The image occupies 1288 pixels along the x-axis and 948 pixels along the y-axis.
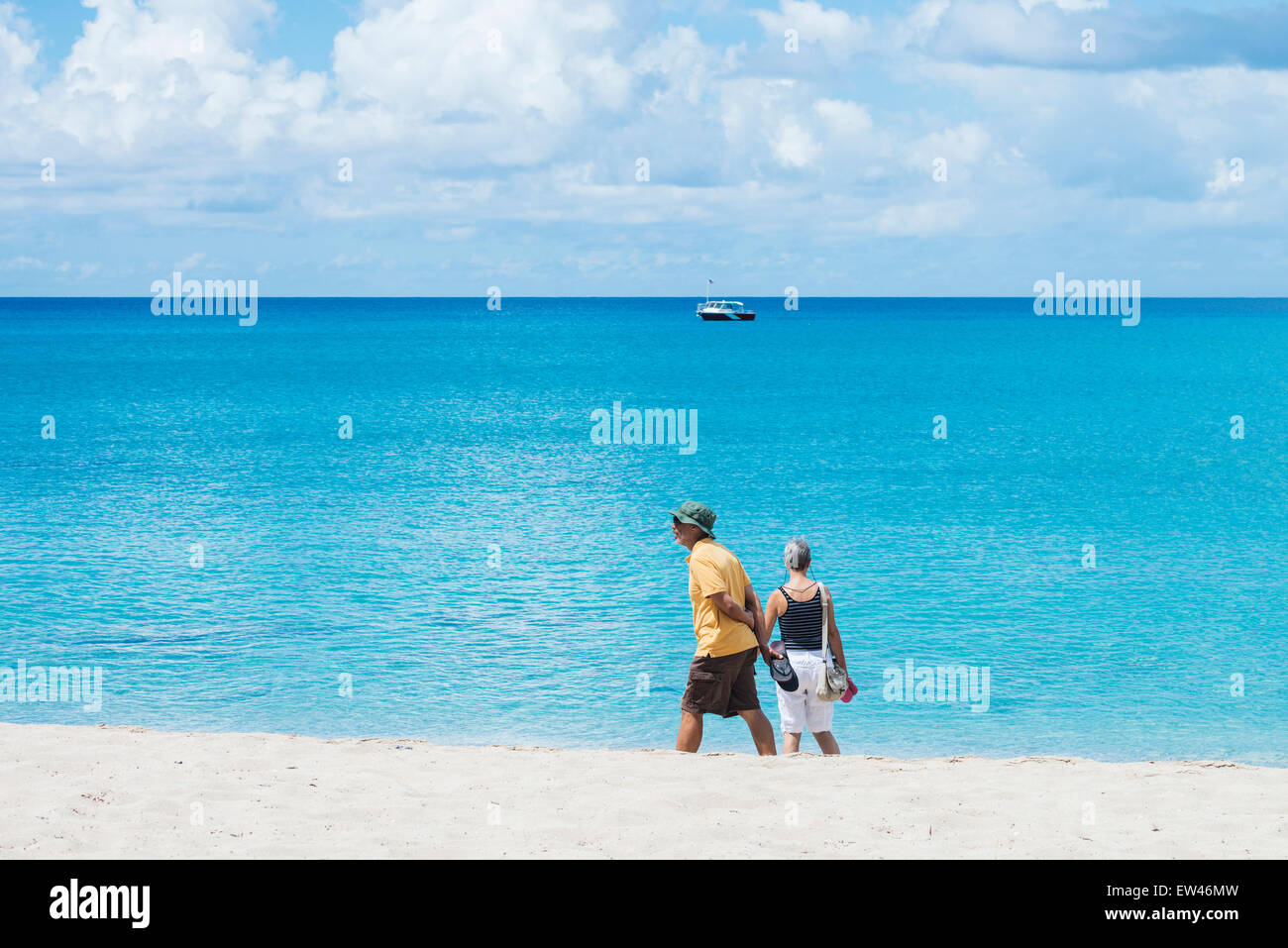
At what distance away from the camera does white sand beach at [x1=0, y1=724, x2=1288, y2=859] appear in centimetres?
697

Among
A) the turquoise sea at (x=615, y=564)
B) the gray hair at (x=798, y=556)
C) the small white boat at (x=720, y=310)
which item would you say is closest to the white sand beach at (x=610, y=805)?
the gray hair at (x=798, y=556)

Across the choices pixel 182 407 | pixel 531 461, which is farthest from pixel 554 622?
pixel 182 407

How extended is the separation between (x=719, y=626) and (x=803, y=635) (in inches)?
29.1

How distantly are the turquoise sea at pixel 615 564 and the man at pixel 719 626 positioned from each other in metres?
3.12

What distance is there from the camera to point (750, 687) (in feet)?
30.1

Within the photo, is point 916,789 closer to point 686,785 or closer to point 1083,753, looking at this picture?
point 686,785

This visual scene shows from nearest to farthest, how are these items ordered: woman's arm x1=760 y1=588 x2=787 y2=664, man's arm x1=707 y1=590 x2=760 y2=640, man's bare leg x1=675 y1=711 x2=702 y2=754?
man's arm x1=707 y1=590 x2=760 y2=640, woman's arm x1=760 y1=588 x2=787 y2=664, man's bare leg x1=675 y1=711 x2=702 y2=754

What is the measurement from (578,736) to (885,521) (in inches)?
533

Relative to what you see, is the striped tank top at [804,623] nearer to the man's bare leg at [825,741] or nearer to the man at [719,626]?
the man at [719,626]

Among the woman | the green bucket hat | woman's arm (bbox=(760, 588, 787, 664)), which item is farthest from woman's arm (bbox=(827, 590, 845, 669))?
the green bucket hat

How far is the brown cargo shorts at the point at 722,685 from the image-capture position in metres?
9.01

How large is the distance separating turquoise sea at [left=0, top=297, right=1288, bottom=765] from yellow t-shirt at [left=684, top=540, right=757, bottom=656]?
11.3 ft

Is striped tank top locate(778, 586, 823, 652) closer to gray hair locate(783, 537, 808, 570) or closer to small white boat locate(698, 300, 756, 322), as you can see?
gray hair locate(783, 537, 808, 570)

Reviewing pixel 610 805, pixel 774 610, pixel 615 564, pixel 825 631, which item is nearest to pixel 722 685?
pixel 774 610
